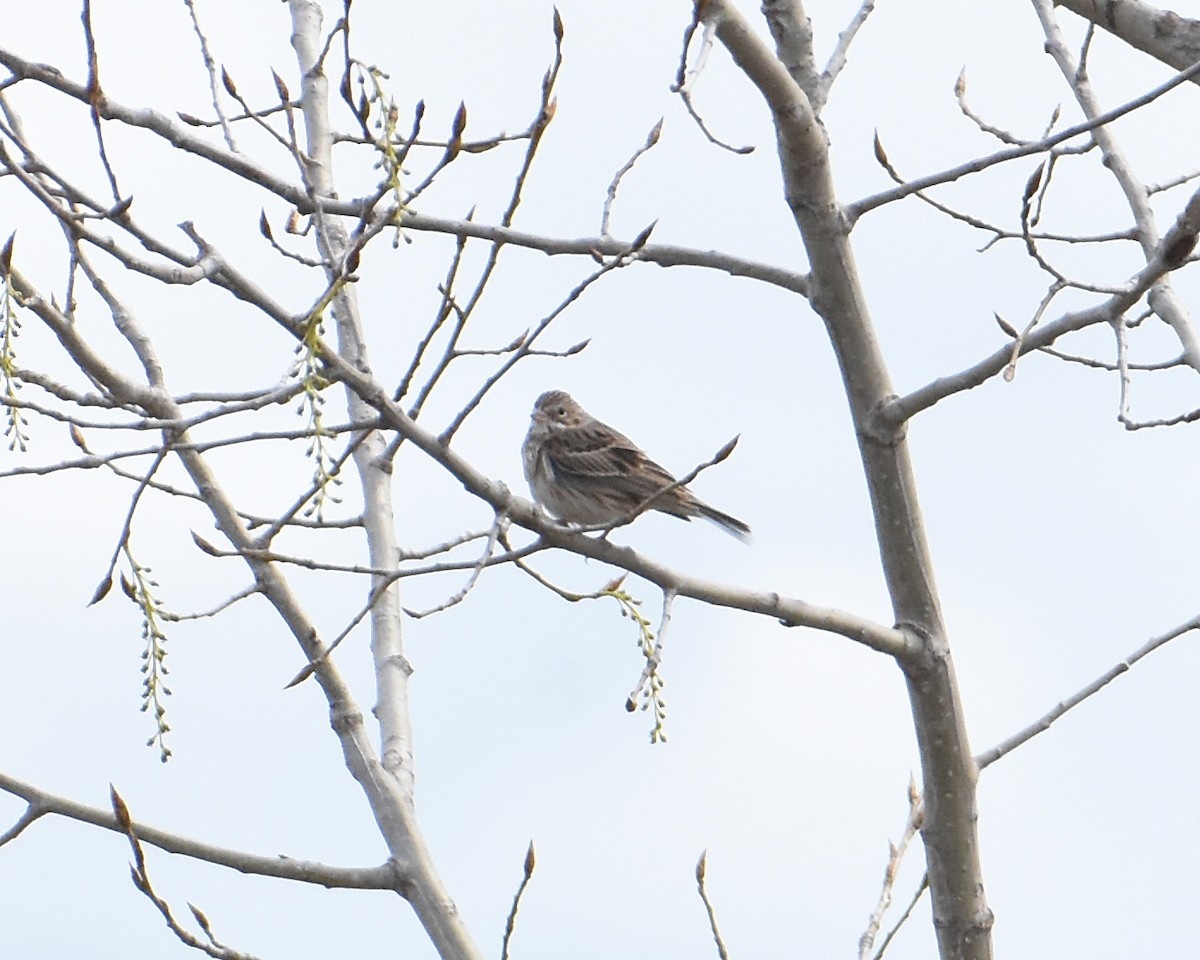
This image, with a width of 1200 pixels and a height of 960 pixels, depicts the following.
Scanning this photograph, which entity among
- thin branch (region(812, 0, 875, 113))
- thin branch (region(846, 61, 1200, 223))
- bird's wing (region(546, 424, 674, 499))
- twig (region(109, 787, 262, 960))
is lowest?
twig (region(109, 787, 262, 960))

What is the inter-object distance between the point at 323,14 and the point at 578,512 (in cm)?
275

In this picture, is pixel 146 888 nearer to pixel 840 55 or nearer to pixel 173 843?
pixel 173 843

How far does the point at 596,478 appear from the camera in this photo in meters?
8.43

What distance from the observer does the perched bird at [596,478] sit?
26.9 ft

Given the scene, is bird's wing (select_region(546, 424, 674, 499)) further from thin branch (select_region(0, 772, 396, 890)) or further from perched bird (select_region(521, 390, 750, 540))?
thin branch (select_region(0, 772, 396, 890))

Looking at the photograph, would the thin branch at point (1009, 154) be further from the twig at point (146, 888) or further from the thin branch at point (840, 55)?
the twig at point (146, 888)

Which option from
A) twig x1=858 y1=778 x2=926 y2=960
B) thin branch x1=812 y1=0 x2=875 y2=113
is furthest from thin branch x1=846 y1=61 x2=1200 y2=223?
twig x1=858 y1=778 x2=926 y2=960

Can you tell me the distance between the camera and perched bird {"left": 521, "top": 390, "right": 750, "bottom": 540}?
819 centimetres

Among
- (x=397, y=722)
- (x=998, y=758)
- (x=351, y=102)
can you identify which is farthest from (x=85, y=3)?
(x=998, y=758)

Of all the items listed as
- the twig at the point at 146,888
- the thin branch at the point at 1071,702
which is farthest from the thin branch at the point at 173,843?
the thin branch at the point at 1071,702

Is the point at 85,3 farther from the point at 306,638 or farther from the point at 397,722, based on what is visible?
the point at 397,722

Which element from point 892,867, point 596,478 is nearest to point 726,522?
point 596,478

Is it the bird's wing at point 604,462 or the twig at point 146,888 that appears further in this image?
the bird's wing at point 604,462

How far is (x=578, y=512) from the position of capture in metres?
8.41
